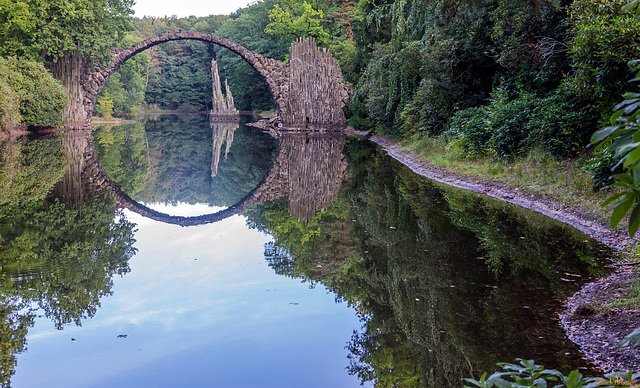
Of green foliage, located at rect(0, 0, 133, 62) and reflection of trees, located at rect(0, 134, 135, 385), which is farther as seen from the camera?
green foliage, located at rect(0, 0, 133, 62)

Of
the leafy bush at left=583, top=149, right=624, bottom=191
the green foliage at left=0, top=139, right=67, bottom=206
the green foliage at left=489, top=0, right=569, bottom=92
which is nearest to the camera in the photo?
the leafy bush at left=583, top=149, right=624, bottom=191

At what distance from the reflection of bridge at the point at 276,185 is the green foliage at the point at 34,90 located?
10706 millimetres

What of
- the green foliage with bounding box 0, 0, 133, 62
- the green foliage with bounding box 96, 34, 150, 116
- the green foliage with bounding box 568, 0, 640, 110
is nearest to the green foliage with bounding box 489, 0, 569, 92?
the green foliage with bounding box 568, 0, 640, 110

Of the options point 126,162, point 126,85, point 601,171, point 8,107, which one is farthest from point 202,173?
point 126,85

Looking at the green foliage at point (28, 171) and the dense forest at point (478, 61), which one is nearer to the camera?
the dense forest at point (478, 61)

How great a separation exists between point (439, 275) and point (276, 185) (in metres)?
7.54

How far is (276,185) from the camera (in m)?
13.0

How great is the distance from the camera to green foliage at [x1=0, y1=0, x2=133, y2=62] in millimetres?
29297

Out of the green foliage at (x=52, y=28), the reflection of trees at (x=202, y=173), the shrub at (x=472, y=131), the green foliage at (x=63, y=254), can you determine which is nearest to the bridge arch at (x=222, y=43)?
the green foliage at (x=52, y=28)

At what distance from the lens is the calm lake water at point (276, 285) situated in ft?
13.0

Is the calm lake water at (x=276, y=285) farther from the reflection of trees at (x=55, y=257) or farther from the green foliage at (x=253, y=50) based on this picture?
the green foliage at (x=253, y=50)

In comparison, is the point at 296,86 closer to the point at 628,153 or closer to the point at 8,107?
the point at 8,107

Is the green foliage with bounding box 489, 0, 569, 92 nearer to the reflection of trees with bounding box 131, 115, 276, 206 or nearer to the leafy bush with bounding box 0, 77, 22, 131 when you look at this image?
the reflection of trees with bounding box 131, 115, 276, 206

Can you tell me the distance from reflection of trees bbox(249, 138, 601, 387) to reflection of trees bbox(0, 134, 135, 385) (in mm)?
2064
